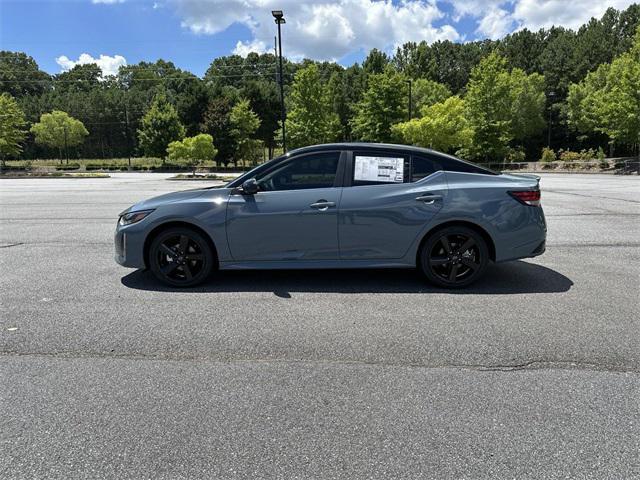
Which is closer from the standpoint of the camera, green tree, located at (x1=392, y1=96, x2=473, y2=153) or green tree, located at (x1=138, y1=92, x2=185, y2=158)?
green tree, located at (x1=392, y1=96, x2=473, y2=153)

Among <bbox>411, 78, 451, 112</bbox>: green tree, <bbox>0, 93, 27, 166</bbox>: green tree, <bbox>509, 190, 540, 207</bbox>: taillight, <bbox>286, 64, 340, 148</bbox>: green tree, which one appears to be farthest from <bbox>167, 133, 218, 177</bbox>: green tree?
<bbox>509, 190, 540, 207</bbox>: taillight

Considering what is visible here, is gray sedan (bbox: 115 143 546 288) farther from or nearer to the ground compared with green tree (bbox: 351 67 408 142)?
nearer to the ground

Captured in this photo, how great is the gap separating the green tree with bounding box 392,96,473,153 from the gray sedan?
32058mm

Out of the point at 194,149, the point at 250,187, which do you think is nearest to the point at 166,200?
the point at 250,187

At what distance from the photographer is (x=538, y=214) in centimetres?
505

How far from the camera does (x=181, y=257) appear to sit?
5191mm

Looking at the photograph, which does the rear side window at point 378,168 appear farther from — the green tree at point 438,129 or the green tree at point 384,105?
the green tree at point 384,105

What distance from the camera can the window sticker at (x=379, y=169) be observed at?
5078 mm

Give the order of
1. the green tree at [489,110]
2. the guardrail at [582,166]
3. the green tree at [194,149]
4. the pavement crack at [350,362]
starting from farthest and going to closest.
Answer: the green tree at [489,110] < the green tree at [194,149] < the guardrail at [582,166] < the pavement crack at [350,362]

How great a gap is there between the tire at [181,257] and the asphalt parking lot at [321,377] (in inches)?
9.2

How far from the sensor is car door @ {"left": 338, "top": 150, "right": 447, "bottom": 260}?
16.3ft

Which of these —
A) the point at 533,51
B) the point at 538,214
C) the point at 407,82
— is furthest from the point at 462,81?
the point at 538,214

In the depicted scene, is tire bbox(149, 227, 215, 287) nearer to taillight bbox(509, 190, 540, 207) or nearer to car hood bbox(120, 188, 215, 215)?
car hood bbox(120, 188, 215, 215)

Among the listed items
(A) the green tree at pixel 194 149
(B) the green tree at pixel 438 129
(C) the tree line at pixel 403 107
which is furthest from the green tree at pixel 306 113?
(A) the green tree at pixel 194 149
